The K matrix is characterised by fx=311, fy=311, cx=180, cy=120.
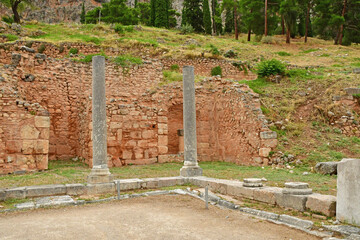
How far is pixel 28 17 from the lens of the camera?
224 feet

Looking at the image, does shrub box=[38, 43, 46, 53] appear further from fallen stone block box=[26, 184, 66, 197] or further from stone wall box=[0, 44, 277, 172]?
fallen stone block box=[26, 184, 66, 197]

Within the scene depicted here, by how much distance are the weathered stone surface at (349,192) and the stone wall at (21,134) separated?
11.8 m

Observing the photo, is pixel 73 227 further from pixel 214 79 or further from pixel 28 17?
pixel 28 17

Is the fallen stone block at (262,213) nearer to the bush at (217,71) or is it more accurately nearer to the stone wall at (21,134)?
the stone wall at (21,134)

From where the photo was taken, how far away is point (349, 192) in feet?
18.0

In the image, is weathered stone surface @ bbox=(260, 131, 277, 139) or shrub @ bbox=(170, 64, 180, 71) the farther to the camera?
shrub @ bbox=(170, 64, 180, 71)

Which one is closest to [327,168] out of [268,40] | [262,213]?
[262,213]


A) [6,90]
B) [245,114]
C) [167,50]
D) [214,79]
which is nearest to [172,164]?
[245,114]

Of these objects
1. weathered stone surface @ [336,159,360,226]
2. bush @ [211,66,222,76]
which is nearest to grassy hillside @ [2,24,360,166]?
bush @ [211,66,222,76]

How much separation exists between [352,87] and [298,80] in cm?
380

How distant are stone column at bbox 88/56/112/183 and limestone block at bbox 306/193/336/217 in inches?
233

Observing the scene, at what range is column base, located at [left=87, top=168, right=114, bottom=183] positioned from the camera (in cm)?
948

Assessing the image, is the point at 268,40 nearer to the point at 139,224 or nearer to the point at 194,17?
the point at 194,17

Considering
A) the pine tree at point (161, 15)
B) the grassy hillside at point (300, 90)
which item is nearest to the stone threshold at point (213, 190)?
the grassy hillside at point (300, 90)
